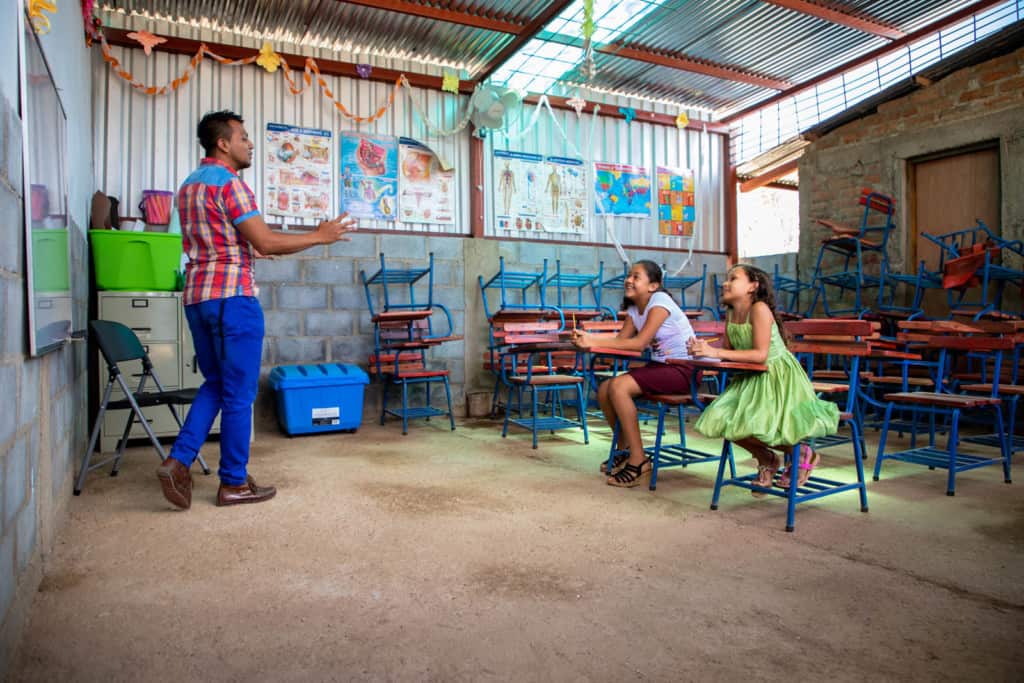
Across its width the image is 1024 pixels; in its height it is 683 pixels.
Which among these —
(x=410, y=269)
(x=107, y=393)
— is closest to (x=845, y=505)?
(x=107, y=393)

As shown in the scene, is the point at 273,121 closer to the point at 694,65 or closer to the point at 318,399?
the point at 318,399

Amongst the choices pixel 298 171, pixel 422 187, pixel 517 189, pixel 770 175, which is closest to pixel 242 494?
pixel 298 171

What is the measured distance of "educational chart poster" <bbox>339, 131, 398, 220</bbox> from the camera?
612 cm

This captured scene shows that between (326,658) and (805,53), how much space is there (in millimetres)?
6956

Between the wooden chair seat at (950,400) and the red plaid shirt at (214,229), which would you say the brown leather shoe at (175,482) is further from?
the wooden chair seat at (950,400)

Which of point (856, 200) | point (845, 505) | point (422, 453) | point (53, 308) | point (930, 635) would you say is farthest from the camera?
point (856, 200)

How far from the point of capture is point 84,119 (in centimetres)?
448

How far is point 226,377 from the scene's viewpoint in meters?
2.97

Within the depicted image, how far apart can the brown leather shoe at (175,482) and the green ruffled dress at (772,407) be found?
7.25 feet

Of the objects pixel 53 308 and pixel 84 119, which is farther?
pixel 84 119

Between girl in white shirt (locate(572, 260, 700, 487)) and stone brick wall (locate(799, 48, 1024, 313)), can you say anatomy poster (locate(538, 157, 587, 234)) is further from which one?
girl in white shirt (locate(572, 260, 700, 487))

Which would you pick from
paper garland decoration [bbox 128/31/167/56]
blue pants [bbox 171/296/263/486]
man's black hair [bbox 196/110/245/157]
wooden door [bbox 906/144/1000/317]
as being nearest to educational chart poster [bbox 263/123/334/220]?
paper garland decoration [bbox 128/31/167/56]

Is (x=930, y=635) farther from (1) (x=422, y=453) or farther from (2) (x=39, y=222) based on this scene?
(1) (x=422, y=453)

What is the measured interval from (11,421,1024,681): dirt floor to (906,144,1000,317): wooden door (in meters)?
3.78
